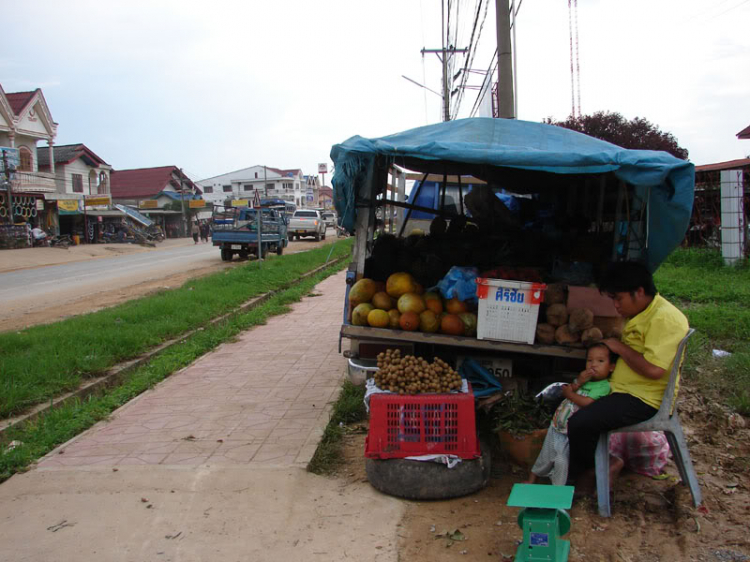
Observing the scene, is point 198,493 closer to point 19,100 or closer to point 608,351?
point 608,351

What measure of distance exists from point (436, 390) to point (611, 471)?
120cm

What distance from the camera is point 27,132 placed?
3781 cm

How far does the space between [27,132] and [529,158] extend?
4152 cm

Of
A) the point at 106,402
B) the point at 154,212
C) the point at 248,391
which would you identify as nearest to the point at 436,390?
the point at 248,391

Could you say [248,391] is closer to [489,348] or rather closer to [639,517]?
[489,348]

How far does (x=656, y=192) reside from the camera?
421 cm

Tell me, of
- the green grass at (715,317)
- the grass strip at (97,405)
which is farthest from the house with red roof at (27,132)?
the green grass at (715,317)

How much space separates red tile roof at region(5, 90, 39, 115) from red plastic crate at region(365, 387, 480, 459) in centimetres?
4105

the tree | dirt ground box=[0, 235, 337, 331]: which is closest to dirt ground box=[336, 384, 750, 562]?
dirt ground box=[0, 235, 337, 331]

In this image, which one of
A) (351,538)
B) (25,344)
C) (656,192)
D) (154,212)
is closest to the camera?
(351,538)

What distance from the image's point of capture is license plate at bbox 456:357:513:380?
179 inches

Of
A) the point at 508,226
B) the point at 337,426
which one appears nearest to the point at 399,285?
the point at 337,426

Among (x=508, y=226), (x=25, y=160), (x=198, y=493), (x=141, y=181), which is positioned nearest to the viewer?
(x=198, y=493)

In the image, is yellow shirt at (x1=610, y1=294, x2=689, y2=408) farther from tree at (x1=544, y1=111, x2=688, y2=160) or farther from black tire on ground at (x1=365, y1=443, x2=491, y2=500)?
tree at (x1=544, y1=111, x2=688, y2=160)
